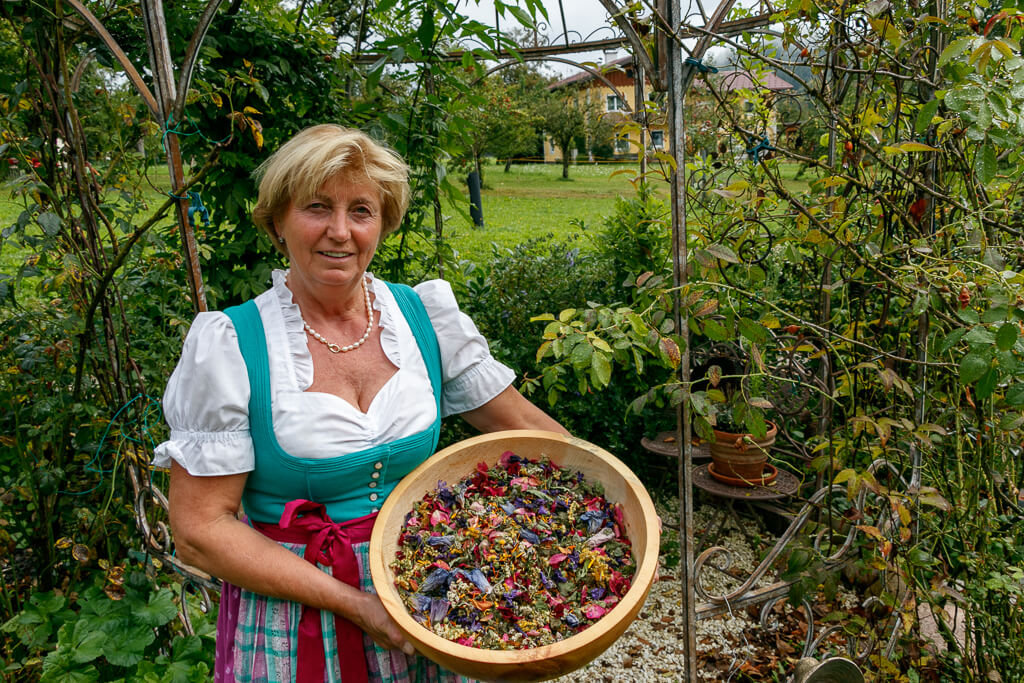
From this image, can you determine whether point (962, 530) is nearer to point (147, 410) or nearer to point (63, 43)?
point (147, 410)

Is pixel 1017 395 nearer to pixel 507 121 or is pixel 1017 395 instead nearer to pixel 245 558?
pixel 245 558

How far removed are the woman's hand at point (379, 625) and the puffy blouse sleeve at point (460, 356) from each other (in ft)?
1.64

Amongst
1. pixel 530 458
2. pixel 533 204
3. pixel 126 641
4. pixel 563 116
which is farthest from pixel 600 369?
pixel 563 116

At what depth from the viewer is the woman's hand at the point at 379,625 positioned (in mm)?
1208

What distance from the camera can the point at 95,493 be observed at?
7.48 feet

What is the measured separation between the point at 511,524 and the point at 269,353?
0.57 metres

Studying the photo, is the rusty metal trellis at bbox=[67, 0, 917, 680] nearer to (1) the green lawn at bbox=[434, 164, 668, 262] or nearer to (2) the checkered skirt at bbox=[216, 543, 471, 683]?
(2) the checkered skirt at bbox=[216, 543, 471, 683]

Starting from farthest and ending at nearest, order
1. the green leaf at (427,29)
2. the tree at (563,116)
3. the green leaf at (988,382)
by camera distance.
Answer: the tree at (563,116) < the green leaf at (427,29) < the green leaf at (988,382)

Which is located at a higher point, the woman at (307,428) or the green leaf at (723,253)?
the green leaf at (723,253)

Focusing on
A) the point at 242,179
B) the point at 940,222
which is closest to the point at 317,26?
the point at 242,179

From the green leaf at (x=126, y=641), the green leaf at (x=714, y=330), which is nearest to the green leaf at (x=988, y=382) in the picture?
the green leaf at (x=714, y=330)

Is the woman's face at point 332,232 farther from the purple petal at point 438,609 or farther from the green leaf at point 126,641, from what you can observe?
the green leaf at point 126,641

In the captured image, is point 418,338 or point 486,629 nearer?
point 486,629

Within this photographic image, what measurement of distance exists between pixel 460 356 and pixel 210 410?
0.54 meters
